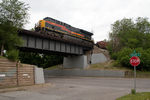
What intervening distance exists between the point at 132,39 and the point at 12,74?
35.9 metres

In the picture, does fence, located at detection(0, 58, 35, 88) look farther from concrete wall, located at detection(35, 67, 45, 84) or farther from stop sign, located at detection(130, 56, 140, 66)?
stop sign, located at detection(130, 56, 140, 66)

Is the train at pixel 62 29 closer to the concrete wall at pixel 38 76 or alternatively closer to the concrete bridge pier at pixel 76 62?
the concrete bridge pier at pixel 76 62

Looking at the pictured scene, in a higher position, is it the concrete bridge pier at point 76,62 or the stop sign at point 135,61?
the stop sign at point 135,61

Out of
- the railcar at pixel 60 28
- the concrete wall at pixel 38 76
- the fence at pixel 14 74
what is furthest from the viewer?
the railcar at pixel 60 28

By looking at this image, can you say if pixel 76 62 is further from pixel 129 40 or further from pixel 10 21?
pixel 10 21

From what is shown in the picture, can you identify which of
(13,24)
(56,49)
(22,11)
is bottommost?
(56,49)

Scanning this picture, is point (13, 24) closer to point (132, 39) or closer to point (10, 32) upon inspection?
point (10, 32)

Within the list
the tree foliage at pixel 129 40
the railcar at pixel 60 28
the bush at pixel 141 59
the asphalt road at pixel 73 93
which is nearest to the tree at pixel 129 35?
the tree foliage at pixel 129 40

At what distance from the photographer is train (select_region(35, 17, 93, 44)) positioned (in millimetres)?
29119

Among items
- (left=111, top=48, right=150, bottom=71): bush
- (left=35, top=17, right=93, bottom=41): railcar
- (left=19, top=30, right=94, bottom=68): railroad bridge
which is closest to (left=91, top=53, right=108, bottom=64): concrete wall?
(left=19, top=30, right=94, bottom=68): railroad bridge

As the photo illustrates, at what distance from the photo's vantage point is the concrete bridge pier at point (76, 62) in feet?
130

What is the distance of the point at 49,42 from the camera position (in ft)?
100

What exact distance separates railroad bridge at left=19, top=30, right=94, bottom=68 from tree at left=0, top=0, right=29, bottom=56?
6683 millimetres

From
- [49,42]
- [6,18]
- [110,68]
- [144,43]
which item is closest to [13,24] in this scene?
[6,18]
